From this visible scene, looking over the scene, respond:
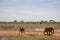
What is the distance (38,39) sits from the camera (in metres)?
28.6

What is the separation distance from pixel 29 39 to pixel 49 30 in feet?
28.5

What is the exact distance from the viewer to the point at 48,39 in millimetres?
28641

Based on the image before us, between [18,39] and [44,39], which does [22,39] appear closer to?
[18,39]

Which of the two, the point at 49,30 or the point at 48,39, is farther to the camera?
the point at 49,30

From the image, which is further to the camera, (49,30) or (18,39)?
(49,30)

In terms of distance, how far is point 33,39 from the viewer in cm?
2861

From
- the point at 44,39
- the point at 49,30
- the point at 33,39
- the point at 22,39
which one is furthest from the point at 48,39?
the point at 49,30

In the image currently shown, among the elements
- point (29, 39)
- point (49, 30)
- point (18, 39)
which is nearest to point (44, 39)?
point (29, 39)

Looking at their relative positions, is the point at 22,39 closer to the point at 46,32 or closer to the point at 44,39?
the point at 44,39

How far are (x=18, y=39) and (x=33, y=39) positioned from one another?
241 centimetres

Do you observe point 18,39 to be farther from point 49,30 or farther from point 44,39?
point 49,30

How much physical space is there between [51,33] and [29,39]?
9155mm

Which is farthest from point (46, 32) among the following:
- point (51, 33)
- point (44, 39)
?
point (44, 39)

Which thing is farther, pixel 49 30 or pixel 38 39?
pixel 49 30
